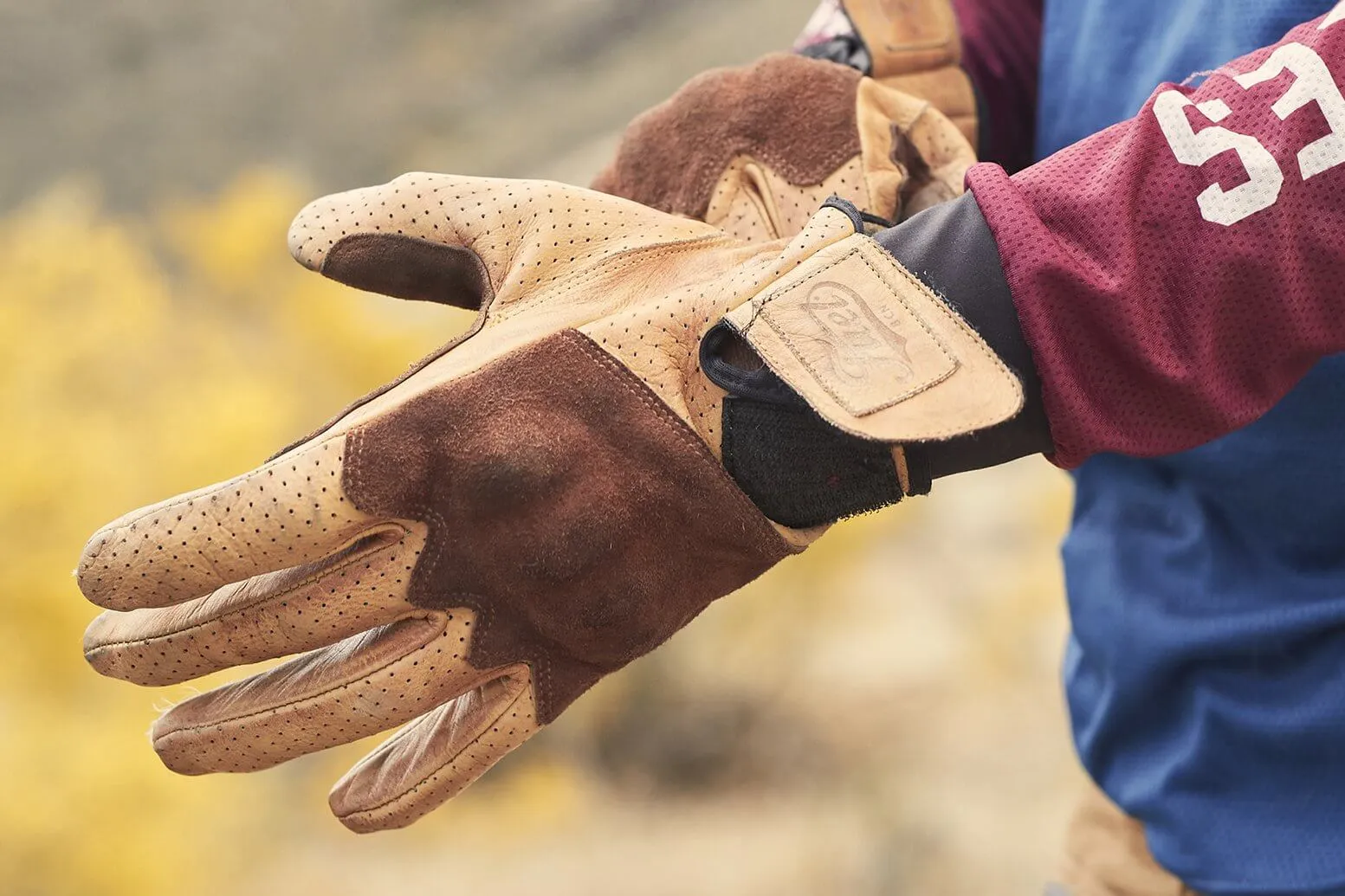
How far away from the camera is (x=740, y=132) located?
3.55 ft

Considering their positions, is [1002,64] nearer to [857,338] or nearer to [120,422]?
[857,338]

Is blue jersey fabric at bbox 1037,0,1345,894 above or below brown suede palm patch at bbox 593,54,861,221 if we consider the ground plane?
below

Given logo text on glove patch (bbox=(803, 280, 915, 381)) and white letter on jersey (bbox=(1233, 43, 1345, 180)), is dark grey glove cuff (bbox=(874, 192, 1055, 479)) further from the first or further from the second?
white letter on jersey (bbox=(1233, 43, 1345, 180))

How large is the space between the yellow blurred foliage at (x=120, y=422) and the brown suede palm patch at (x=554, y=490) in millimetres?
429

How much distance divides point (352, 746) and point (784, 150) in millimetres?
2725

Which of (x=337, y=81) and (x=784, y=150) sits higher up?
(x=337, y=81)

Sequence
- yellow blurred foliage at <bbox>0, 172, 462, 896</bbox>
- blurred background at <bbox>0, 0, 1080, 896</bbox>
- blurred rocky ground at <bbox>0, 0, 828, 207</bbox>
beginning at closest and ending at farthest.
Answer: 1. yellow blurred foliage at <bbox>0, 172, 462, 896</bbox>
2. blurred background at <bbox>0, 0, 1080, 896</bbox>
3. blurred rocky ground at <bbox>0, 0, 828, 207</bbox>

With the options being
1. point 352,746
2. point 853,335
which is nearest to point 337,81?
point 352,746

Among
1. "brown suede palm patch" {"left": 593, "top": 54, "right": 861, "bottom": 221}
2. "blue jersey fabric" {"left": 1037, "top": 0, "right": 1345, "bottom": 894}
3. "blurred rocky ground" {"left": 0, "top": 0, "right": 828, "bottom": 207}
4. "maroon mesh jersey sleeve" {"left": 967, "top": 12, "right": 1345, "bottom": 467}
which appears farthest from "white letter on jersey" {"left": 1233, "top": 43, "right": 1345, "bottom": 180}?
"blurred rocky ground" {"left": 0, "top": 0, "right": 828, "bottom": 207}

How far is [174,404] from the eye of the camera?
8.84 ft

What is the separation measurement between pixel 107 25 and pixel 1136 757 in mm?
6214

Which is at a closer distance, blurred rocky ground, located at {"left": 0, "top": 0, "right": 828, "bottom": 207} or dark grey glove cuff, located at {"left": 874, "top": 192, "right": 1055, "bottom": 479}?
dark grey glove cuff, located at {"left": 874, "top": 192, "right": 1055, "bottom": 479}

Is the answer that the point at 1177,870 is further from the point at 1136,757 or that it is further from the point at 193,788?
the point at 193,788

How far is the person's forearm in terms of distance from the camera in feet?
2.41
